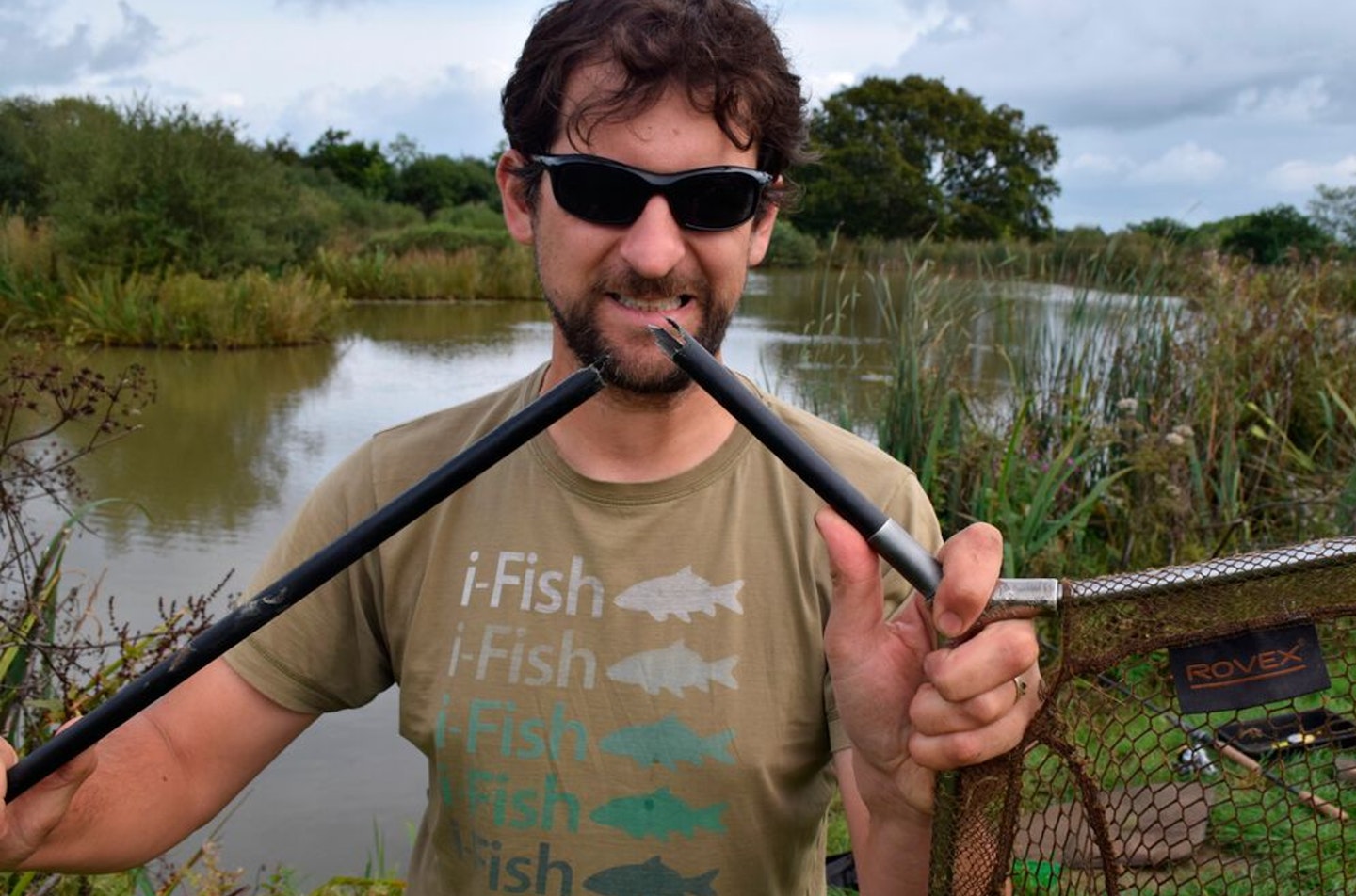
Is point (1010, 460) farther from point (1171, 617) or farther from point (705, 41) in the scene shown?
point (1171, 617)

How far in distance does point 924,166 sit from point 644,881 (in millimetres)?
29876

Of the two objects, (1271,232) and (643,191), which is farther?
(1271,232)

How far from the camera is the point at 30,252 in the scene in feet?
48.9

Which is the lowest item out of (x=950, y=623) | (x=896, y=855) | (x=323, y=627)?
(x=896, y=855)

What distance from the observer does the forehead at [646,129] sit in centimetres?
164

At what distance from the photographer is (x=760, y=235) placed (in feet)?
6.25

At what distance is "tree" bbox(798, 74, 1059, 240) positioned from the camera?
21.2 m

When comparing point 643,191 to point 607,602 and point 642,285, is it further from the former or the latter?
point 607,602

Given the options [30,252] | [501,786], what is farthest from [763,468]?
[30,252]

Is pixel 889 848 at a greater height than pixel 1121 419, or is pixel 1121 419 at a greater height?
pixel 1121 419

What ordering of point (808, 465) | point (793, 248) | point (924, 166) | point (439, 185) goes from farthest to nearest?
point (439, 185) < point (924, 166) < point (793, 248) < point (808, 465)

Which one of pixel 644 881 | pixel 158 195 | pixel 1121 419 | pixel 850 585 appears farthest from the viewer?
pixel 158 195

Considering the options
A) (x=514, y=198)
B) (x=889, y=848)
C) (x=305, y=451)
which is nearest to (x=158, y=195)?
(x=305, y=451)

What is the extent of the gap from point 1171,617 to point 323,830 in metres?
3.39
